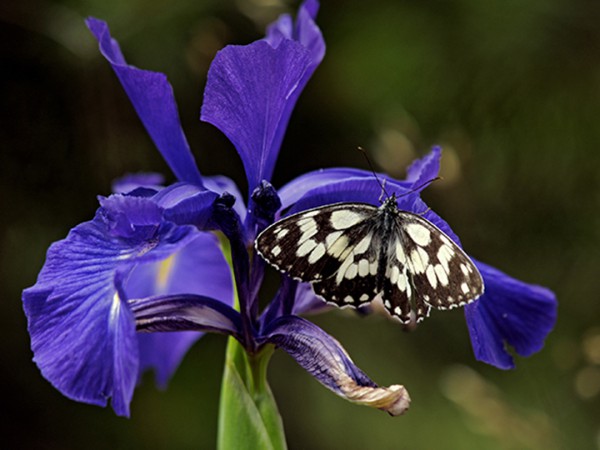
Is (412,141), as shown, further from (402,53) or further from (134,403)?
(134,403)

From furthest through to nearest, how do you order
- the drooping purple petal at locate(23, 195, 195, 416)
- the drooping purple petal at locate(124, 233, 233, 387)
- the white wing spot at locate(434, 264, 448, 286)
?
the drooping purple petal at locate(124, 233, 233, 387), the white wing spot at locate(434, 264, 448, 286), the drooping purple petal at locate(23, 195, 195, 416)

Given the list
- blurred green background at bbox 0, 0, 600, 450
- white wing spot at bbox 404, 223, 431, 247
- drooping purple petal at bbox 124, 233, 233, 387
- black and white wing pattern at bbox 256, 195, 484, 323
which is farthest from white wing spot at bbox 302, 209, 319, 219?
blurred green background at bbox 0, 0, 600, 450

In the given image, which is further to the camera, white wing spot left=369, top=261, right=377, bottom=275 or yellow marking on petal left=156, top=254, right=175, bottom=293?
yellow marking on petal left=156, top=254, right=175, bottom=293

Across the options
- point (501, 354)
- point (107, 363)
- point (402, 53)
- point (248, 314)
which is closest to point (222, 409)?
point (248, 314)

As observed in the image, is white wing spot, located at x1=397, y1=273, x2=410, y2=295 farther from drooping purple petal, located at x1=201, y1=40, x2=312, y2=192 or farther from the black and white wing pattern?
drooping purple petal, located at x1=201, y1=40, x2=312, y2=192

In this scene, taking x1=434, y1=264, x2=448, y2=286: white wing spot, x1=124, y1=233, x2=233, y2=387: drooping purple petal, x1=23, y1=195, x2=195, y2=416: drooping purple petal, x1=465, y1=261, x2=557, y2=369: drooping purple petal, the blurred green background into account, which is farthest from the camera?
the blurred green background

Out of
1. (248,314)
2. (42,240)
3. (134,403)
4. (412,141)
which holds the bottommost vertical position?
(134,403)

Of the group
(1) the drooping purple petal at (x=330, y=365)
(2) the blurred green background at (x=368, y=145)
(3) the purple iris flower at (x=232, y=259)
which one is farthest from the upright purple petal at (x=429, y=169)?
(2) the blurred green background at (x=368, y=145)

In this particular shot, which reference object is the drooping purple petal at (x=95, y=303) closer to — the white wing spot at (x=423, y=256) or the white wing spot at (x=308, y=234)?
the white wing spot at (x=308, y=234)
